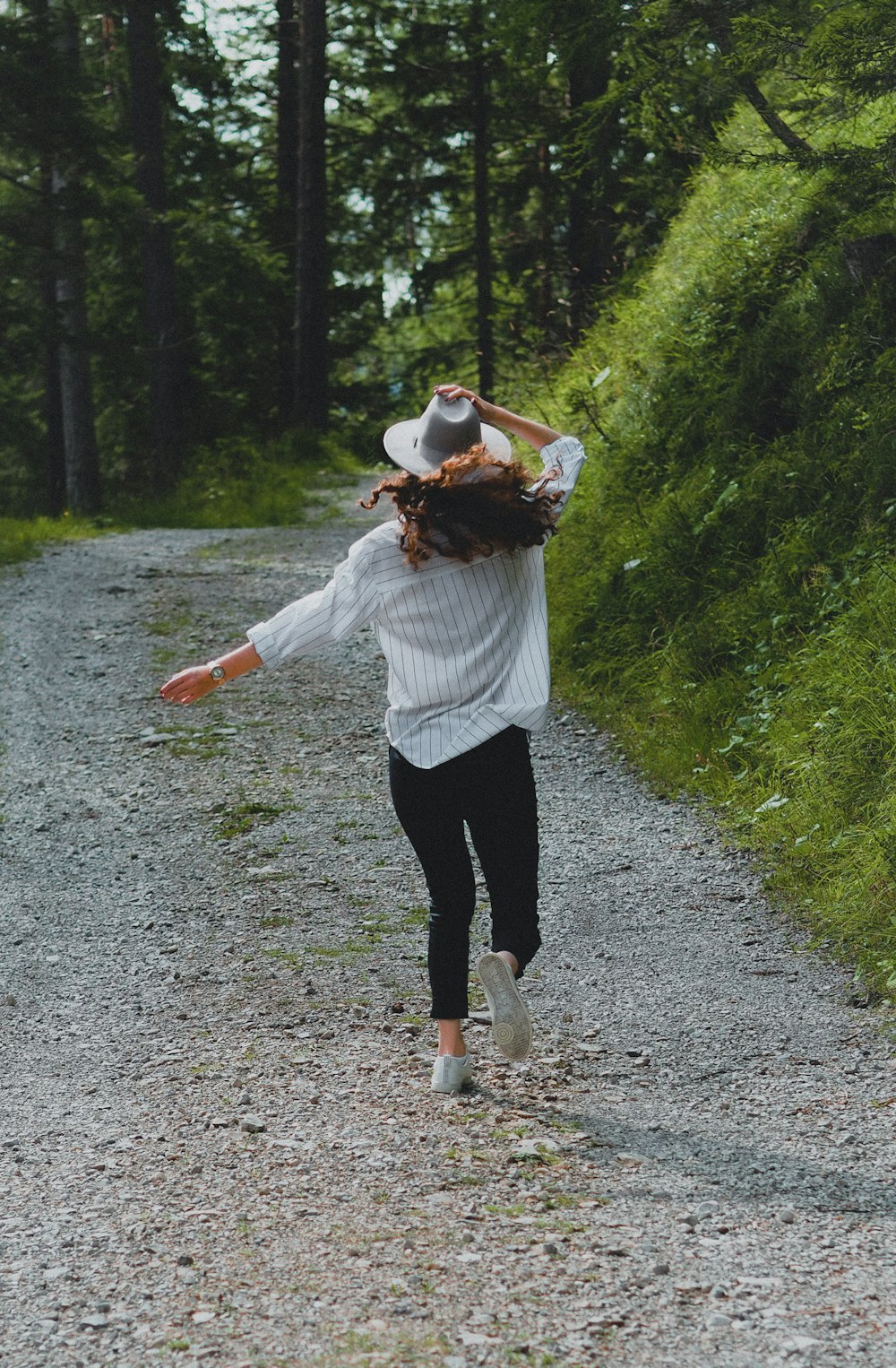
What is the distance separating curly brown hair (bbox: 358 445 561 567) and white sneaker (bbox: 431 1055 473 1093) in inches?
63.9

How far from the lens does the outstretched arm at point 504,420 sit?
430 centimetres

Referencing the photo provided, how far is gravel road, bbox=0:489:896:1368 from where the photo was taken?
308 centimetres

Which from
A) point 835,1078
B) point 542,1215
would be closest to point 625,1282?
point 542,1215

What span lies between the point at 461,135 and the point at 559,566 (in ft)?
57.7

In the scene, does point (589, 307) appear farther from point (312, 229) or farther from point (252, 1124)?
point (252, 1124)

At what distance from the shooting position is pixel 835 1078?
4484 mm

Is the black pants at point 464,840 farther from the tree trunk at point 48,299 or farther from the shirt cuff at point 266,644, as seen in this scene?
the tree trunk at point 48,299

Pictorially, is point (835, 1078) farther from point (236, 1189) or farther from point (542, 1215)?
point (236, 1189)

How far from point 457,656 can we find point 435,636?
0.31 ft

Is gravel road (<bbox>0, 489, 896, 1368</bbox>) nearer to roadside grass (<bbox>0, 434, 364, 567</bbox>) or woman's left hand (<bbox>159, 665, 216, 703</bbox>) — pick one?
woman's left hand (<bbox>159, 665, 216, 703</bbox>)

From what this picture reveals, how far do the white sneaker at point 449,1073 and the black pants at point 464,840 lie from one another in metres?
0.15

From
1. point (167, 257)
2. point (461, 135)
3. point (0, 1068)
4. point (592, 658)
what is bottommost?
point (0, 1068)

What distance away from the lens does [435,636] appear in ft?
13.9

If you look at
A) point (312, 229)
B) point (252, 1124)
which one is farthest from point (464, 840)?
point (312, 229)
